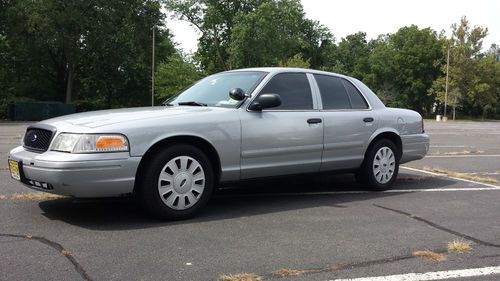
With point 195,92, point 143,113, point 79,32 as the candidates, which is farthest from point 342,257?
point 79,32

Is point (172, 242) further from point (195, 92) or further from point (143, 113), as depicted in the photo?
point (195, 92)

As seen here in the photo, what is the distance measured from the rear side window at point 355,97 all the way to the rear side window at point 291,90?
0.78 metres

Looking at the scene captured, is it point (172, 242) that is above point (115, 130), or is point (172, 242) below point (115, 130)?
below

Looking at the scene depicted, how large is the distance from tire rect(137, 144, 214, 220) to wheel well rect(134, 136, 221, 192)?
60 mm

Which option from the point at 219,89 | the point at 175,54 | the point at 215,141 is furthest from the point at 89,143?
the point at 175,54

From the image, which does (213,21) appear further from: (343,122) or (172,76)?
(343,122)

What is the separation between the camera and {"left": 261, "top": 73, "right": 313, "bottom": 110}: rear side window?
20.3 feet

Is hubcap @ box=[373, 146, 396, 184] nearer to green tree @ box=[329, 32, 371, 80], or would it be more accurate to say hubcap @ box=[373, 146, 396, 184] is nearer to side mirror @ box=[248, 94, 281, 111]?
side mirror @ box=[248, 94, 281, 111]

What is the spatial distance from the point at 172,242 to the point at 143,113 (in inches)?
59.8

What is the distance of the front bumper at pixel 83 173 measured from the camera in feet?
15.5

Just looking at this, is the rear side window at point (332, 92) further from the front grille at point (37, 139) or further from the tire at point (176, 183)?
the front grille at point (37, 139)

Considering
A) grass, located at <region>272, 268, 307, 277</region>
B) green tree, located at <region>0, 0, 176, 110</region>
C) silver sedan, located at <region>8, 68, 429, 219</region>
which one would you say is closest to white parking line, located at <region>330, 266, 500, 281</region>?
grass, located at <region>272, 268, 307, 277</region>

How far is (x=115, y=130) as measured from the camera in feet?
16.1

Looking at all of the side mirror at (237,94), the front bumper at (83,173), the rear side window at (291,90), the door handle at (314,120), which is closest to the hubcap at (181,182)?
the front bumper at (83,173)
